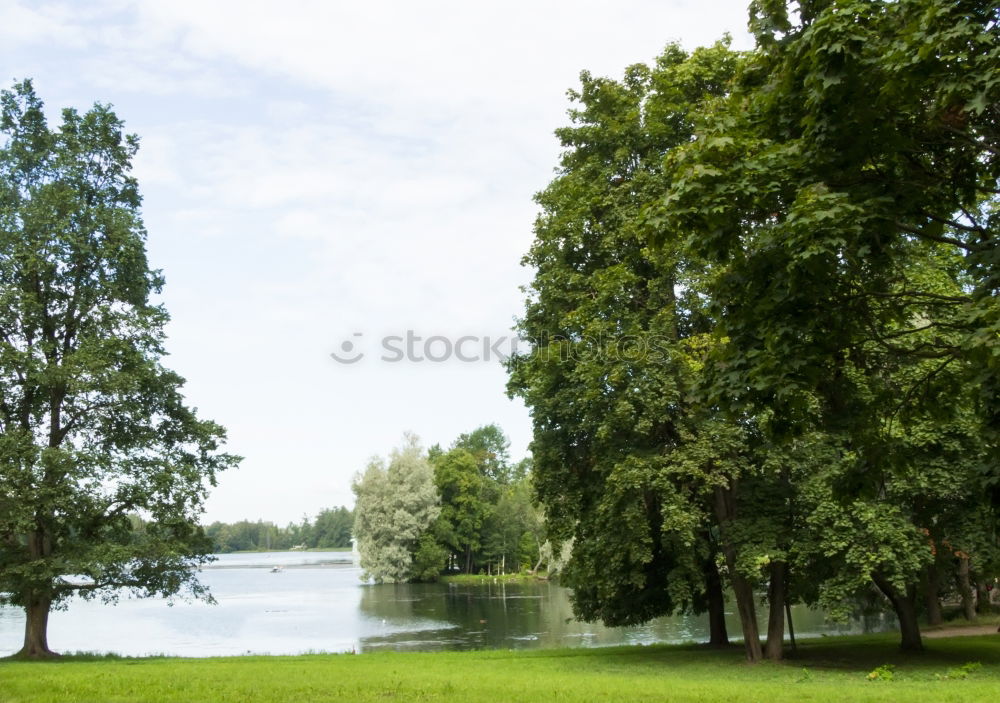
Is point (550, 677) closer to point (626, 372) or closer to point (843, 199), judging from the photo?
point (626, 372)

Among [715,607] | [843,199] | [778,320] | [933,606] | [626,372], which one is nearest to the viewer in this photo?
[843,199]

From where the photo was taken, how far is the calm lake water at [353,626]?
32625 millimetres

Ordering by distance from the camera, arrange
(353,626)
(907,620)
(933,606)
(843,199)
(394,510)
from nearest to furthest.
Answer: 1. (843,199)
2. (907,620)
3. (933,606)
4. (353,626)
5. (394,510)

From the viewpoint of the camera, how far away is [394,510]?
6925cm

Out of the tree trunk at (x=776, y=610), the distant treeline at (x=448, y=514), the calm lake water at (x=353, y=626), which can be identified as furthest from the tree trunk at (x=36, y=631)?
the distant treeline at (x=448, y=514)

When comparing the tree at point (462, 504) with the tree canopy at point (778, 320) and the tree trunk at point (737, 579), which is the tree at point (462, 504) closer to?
the tree canopy at point (778, 320)

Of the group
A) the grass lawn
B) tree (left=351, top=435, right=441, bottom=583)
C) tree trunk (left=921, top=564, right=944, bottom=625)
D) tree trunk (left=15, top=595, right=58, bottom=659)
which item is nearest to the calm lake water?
tree trunk (left=15, top=595, right=58, bottom=659)

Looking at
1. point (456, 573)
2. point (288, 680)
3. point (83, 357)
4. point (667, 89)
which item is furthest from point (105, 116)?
point (456, 573)

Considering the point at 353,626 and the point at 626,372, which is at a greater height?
the point at 626,372

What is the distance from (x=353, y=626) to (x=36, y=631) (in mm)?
18710

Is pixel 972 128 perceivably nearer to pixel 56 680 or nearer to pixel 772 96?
pixel 772 96

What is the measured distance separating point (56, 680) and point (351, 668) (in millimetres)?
6103

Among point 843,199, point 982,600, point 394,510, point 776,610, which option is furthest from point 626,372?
point 394,510

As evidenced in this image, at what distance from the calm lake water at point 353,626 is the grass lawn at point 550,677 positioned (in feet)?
28.6
